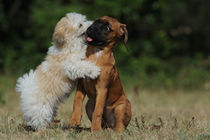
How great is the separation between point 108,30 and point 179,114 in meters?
3.41

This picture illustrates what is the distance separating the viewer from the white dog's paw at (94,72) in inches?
248

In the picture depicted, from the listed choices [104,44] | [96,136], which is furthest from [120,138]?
[104,44]

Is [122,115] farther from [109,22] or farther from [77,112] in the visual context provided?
[109,22]

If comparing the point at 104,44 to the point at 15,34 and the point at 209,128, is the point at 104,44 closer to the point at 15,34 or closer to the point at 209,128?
the point at 209,128

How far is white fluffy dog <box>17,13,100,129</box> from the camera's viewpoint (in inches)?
259

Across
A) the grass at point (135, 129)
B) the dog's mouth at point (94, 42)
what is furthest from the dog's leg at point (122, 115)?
the dog's mouth at point (94, 42)

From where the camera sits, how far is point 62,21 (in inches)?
279

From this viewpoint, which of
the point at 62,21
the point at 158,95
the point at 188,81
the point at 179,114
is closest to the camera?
the point at 62,21

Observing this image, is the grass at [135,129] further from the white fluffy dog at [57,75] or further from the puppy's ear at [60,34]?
the puppy's ear at [60,34]

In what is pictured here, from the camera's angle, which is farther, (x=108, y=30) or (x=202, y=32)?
(x=202, y=32)

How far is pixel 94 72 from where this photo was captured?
629 cm

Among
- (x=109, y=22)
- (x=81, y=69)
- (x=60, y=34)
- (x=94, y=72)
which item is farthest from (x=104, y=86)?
(x=60, y=34)

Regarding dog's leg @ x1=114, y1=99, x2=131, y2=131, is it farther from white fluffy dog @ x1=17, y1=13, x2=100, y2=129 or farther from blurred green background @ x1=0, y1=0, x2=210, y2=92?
blurred green background @ x1=0, y1=0, x2=210, y2=92

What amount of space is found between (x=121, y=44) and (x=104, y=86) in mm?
9517
